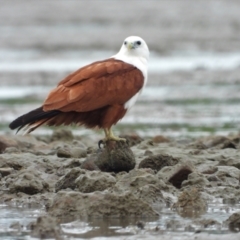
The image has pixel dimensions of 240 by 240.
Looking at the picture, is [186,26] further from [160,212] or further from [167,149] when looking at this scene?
[160,212]

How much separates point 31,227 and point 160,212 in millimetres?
1141

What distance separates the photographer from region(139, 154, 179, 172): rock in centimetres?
849

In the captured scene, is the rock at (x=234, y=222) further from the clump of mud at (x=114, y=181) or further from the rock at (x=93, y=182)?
the rock at (x=93, y=182)

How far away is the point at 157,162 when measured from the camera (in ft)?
27.9

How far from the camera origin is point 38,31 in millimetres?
30109

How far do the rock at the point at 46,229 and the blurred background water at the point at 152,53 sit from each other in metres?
6.66

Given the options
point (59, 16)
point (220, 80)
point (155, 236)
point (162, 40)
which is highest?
point (59, 16)

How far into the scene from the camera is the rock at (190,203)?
7159 millimetres

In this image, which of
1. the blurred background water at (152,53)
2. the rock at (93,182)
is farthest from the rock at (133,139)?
the rock at (93,182)

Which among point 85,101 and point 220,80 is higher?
point 220,80

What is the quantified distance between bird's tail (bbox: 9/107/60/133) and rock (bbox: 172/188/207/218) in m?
1.68

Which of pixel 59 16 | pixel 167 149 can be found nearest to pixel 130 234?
pixel 167 149

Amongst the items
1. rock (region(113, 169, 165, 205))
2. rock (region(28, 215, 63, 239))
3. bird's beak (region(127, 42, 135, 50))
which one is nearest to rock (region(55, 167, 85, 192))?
rock (region(113, 169, 165, 205))

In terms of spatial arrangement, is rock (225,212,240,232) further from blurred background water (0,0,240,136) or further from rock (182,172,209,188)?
blurred background water (0,0,240,136)
